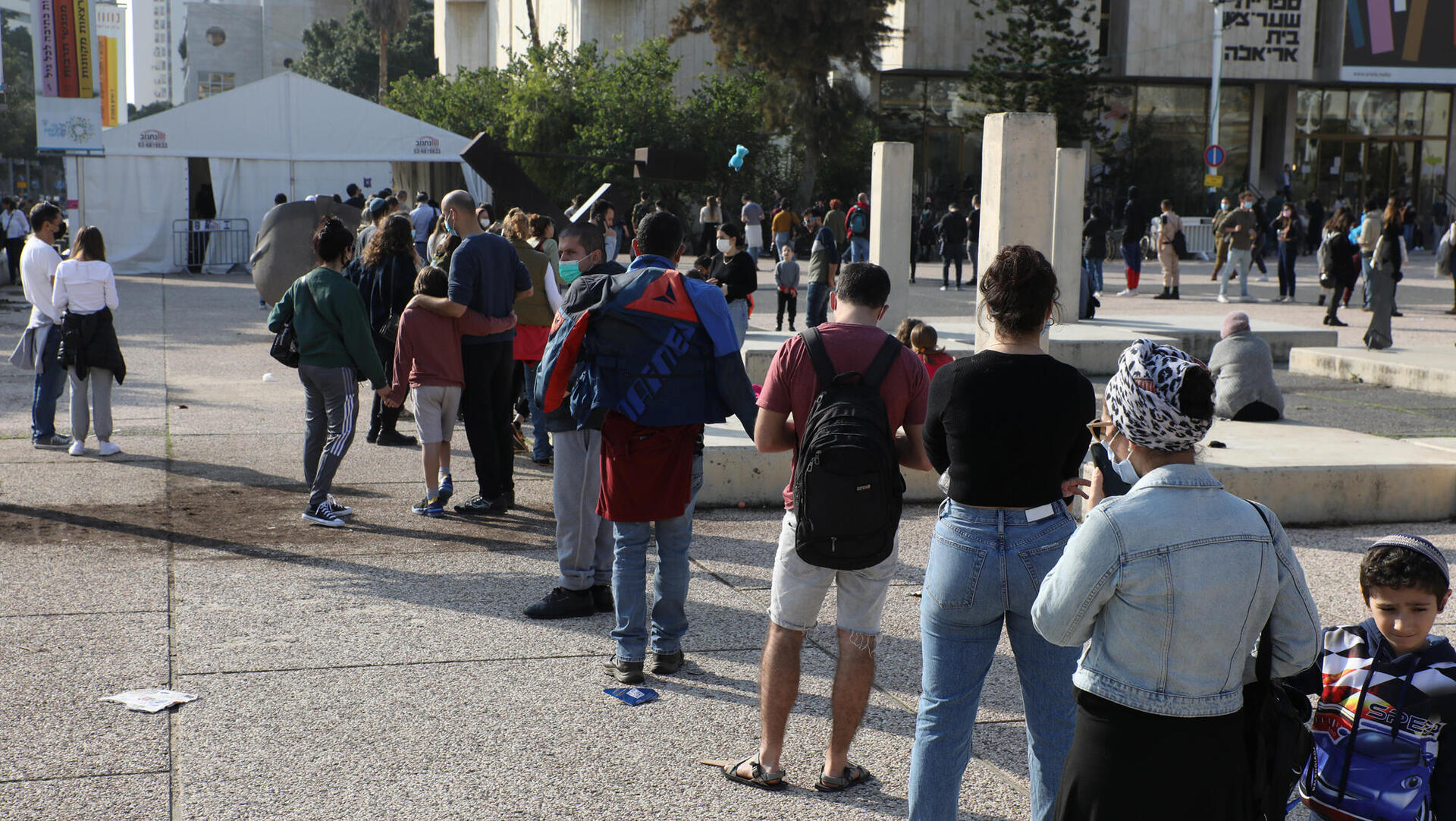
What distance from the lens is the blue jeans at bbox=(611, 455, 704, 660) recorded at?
498 centimetres

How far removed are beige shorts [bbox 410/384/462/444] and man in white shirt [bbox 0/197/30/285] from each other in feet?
63.7

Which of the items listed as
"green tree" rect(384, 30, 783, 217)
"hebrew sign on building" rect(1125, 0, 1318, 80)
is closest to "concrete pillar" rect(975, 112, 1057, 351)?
"green tree" rect(384, 30, 783, 217)

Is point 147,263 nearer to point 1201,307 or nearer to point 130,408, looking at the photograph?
point 130,408

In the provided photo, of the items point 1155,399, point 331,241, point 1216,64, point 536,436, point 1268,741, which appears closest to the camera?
point 1155,399

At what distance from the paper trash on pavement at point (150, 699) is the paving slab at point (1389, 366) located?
1187cm

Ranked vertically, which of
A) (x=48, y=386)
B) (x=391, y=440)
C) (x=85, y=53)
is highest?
(x=85, y=53)

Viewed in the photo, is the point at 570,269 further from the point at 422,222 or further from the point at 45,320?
the point at 422,222

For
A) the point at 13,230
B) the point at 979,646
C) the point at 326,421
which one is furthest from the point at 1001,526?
the point at 13,230

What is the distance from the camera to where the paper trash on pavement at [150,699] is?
15.3 ft

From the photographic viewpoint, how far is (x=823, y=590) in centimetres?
405

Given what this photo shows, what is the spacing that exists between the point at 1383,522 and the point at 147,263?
81.4 feet

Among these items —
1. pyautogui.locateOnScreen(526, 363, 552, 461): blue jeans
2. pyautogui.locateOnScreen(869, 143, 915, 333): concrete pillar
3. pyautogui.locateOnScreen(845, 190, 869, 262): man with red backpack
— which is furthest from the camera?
pyautogui.locateOnScreen(845, 190, 869, 262): man with red backpack

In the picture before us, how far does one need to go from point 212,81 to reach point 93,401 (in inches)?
4733

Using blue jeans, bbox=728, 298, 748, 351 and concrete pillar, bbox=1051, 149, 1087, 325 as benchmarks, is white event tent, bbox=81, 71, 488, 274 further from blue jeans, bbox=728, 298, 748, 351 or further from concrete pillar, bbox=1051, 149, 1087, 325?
blue jeans, bbox=728, 298, 748, 351
